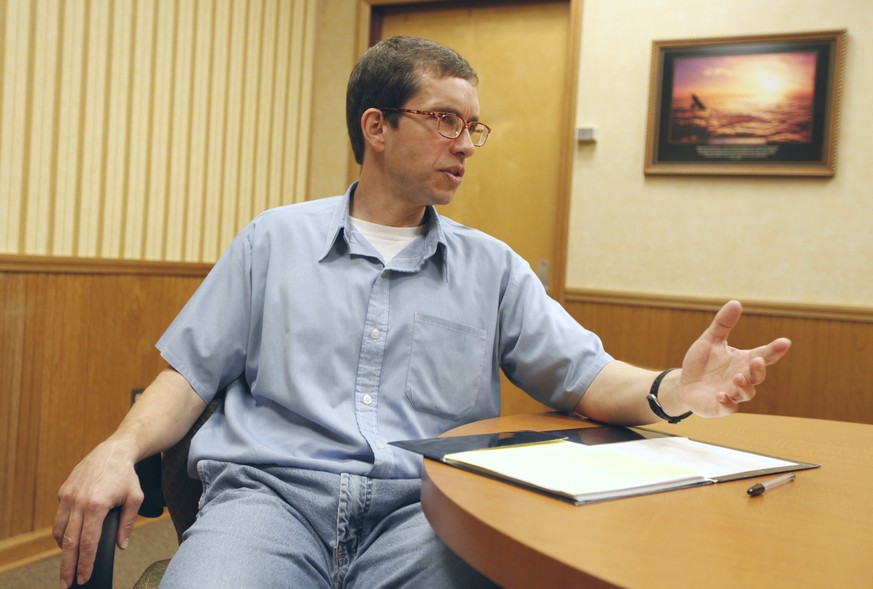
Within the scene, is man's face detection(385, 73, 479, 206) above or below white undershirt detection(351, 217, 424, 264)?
above

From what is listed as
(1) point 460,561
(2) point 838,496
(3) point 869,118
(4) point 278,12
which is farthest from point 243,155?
(2) point 838,496

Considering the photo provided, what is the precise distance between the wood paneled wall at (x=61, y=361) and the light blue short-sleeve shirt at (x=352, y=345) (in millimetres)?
1470

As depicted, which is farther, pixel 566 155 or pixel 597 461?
pixel 566 155

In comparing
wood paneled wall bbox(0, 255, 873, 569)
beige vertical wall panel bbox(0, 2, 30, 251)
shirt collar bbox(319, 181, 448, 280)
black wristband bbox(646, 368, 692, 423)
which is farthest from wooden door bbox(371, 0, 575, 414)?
black wristband bbox(646, 368, 692, 423)

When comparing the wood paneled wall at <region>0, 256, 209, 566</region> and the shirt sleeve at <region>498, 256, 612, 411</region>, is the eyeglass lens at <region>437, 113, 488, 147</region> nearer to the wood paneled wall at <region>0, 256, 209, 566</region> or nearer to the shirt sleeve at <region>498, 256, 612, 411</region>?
the shirt sleeve at <region>498, 256, 612, 411</region>

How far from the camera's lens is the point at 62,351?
2.76 m

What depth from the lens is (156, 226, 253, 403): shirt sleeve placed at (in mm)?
1414

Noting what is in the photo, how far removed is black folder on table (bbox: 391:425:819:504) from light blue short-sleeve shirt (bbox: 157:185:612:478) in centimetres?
24

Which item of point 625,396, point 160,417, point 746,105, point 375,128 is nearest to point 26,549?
point 160,417

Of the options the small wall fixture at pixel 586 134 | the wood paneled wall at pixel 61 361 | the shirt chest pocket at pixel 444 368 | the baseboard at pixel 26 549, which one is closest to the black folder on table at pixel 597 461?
the shirt chest pocket at pixel 444 368

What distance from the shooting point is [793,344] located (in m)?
3.14

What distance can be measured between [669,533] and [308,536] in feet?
2.09

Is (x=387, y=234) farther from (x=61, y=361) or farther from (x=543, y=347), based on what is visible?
(x=61, y=361)

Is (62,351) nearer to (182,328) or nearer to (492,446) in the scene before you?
(182,328)
